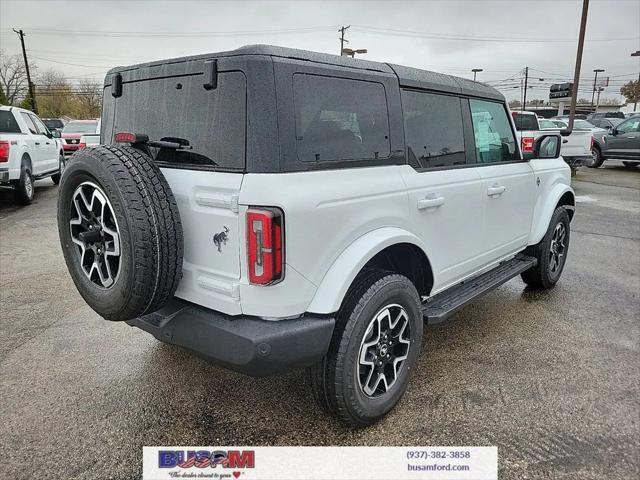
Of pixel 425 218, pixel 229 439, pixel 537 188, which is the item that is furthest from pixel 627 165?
pixel 229 439

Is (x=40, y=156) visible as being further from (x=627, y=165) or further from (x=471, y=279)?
(x=627, y=165)

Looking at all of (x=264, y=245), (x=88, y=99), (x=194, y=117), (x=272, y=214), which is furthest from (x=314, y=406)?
(x=88, y=99)

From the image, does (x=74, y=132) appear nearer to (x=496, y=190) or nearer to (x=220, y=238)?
(x=496, y=190)

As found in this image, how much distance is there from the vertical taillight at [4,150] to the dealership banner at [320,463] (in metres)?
7.76

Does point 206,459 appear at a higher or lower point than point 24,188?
lower

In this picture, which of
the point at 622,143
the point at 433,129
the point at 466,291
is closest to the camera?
the point at 433,129

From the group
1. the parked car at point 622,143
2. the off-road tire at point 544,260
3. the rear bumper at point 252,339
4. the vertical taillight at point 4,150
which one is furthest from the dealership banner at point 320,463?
the parked car at point 622,143

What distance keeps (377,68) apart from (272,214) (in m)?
1.21

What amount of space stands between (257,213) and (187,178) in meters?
0.48

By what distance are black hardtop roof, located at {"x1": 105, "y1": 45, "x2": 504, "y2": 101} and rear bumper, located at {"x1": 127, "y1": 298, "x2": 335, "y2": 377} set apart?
1.21m

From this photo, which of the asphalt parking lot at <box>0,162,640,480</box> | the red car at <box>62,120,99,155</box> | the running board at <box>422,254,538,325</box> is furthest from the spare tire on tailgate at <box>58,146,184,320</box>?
the red car at <box>62,120,99,155</box>

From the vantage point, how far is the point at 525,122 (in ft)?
43.4

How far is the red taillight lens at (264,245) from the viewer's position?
1967 mm

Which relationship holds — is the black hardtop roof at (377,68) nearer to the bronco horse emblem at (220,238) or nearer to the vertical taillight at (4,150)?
the bronco horse emblem at (220,238)
